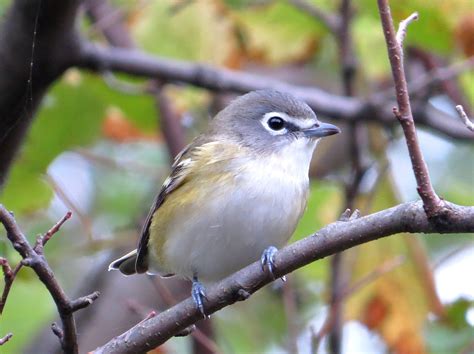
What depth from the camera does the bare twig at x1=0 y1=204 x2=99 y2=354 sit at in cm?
216

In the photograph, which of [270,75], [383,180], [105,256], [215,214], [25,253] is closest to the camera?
[25,253]

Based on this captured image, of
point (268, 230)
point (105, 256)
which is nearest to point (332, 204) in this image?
point (268, 230)

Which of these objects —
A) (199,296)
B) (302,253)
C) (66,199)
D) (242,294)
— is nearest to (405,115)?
(302,253)

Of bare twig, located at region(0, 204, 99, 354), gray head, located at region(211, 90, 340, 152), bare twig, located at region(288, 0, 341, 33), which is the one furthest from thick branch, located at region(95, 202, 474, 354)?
bare twig, located at region(288, 0, 341, 33)

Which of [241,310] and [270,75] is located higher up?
[270,75]

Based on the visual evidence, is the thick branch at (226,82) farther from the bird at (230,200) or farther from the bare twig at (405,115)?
the bare twig at (405,115)

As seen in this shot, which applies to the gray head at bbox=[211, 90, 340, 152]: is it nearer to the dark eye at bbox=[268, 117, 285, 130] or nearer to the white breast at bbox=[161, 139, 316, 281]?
the dark eye at bbox=[268, 117, 285, 130]

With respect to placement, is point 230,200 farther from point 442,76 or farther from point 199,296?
point 442,76

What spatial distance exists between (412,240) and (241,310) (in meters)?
1.89

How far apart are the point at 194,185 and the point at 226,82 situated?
1330mm

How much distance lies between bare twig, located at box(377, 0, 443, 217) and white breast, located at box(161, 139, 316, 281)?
127cm

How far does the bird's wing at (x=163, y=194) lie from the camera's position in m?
3.64

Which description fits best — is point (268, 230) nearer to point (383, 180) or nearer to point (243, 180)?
point (243, 180)

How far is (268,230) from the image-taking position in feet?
11.2
